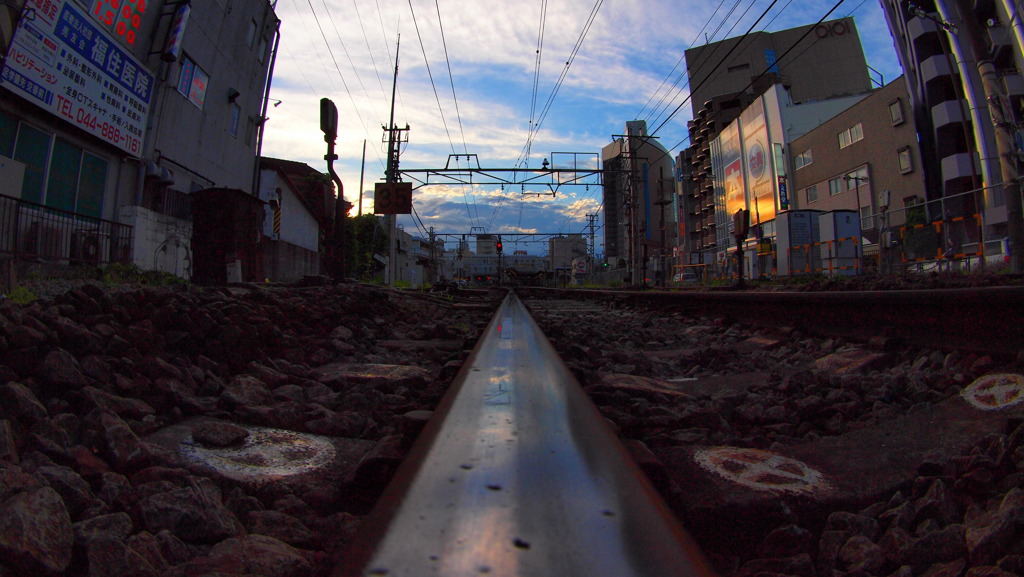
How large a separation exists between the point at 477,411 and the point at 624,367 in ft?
8.93

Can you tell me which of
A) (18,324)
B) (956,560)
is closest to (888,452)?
(956,560)

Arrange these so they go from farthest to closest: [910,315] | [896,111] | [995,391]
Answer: [896,111] → [910,315] → [995,391]

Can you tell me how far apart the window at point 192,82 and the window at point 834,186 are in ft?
120

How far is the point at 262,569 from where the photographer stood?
0.99m

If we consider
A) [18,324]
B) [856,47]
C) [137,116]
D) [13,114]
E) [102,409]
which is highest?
[856,47]

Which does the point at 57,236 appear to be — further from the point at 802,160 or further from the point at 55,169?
the point at 802,160

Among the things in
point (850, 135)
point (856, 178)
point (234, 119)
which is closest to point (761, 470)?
point (234, 119)

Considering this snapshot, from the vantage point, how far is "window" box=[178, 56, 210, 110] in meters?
13.9

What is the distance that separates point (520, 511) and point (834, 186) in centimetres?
4177

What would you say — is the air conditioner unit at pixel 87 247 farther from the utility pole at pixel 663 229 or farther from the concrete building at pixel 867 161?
the concrete building at pixel 867 161

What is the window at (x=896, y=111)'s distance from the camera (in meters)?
29.0

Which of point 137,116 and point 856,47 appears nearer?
point 137,116

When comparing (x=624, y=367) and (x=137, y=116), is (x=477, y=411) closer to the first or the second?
(x=624, y=367)

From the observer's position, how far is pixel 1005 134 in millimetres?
10562
